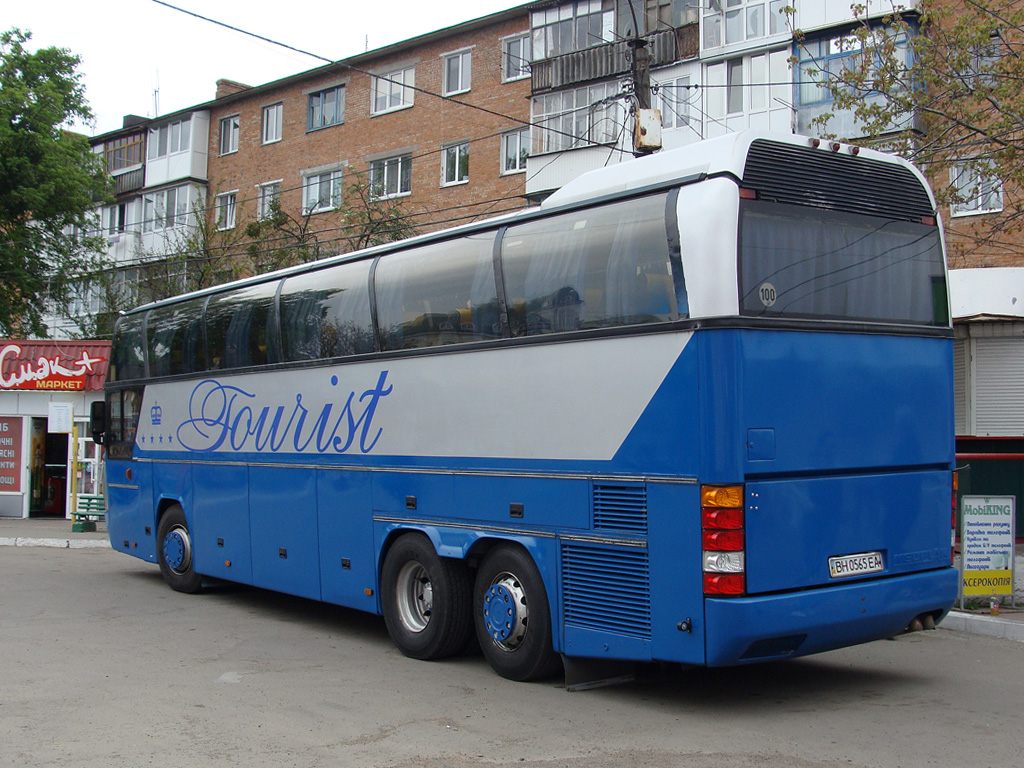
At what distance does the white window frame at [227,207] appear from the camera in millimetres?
43537

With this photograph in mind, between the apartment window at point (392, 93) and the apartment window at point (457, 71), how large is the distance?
58.5 inches

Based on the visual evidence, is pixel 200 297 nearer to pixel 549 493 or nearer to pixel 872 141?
pixel 549 493

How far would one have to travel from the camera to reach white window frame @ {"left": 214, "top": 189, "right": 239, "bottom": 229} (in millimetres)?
43537

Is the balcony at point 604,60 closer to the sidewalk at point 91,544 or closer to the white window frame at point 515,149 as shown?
the white window frame at point 515,149

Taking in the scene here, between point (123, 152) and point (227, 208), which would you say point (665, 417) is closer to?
point (227, 208)

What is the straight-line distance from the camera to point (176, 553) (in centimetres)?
1350

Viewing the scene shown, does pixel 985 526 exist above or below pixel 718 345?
below

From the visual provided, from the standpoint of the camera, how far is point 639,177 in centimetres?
746

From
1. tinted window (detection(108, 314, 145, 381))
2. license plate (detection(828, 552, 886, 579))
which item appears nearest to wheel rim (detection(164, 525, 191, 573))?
tinted window (detection(108, 314, 145, 381))

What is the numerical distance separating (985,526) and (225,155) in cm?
3925

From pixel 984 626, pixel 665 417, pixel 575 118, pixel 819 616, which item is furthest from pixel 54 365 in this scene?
pixel 819 616

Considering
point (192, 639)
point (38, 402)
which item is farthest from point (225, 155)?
point (192, 639)

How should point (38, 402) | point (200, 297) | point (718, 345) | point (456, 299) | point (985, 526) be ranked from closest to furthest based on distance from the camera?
point (718, 345)
point (456, 299)
point (985, 526)
point (200, 297)
point (38, 402)

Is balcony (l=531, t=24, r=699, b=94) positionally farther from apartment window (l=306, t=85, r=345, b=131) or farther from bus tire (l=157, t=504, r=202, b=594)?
bus tire (l=157, t=504, r=202, b=594)
